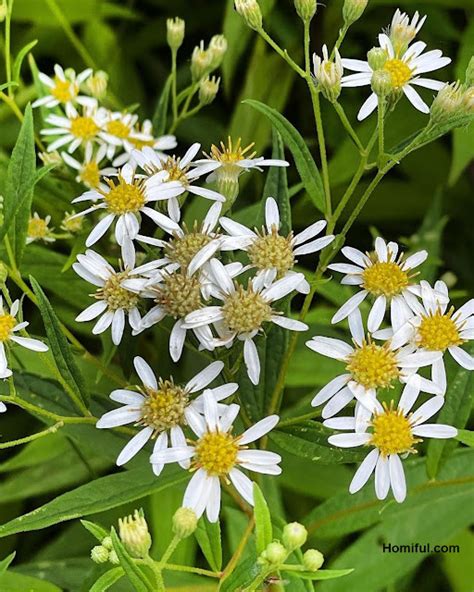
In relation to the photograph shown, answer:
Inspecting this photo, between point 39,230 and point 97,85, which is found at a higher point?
point 97,85

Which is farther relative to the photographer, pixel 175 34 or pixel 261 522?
pixel 175 34

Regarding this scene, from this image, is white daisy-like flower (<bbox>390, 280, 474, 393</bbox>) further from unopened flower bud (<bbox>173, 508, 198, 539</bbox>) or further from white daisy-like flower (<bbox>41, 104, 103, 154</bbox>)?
white daisy-like flower (<bbox>41, 104, 103, 154</bbox>)

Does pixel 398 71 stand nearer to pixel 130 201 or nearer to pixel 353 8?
pixel 353 8

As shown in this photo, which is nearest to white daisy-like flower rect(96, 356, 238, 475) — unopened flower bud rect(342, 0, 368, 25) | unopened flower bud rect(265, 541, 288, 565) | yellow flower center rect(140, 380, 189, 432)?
yellow flower center rect(140, 380, 189, 432)

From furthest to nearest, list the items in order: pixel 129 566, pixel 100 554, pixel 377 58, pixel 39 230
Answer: pixel 39 230, pixel 377 58, pixel 100 554, pixel 129 566

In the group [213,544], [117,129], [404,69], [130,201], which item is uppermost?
[117,129]

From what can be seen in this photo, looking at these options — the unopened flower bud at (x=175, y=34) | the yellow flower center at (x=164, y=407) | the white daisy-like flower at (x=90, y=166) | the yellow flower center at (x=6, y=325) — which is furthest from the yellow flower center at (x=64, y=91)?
the yellow flower center at (x=164, y=407)

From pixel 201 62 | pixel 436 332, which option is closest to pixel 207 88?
pixel 201 62
